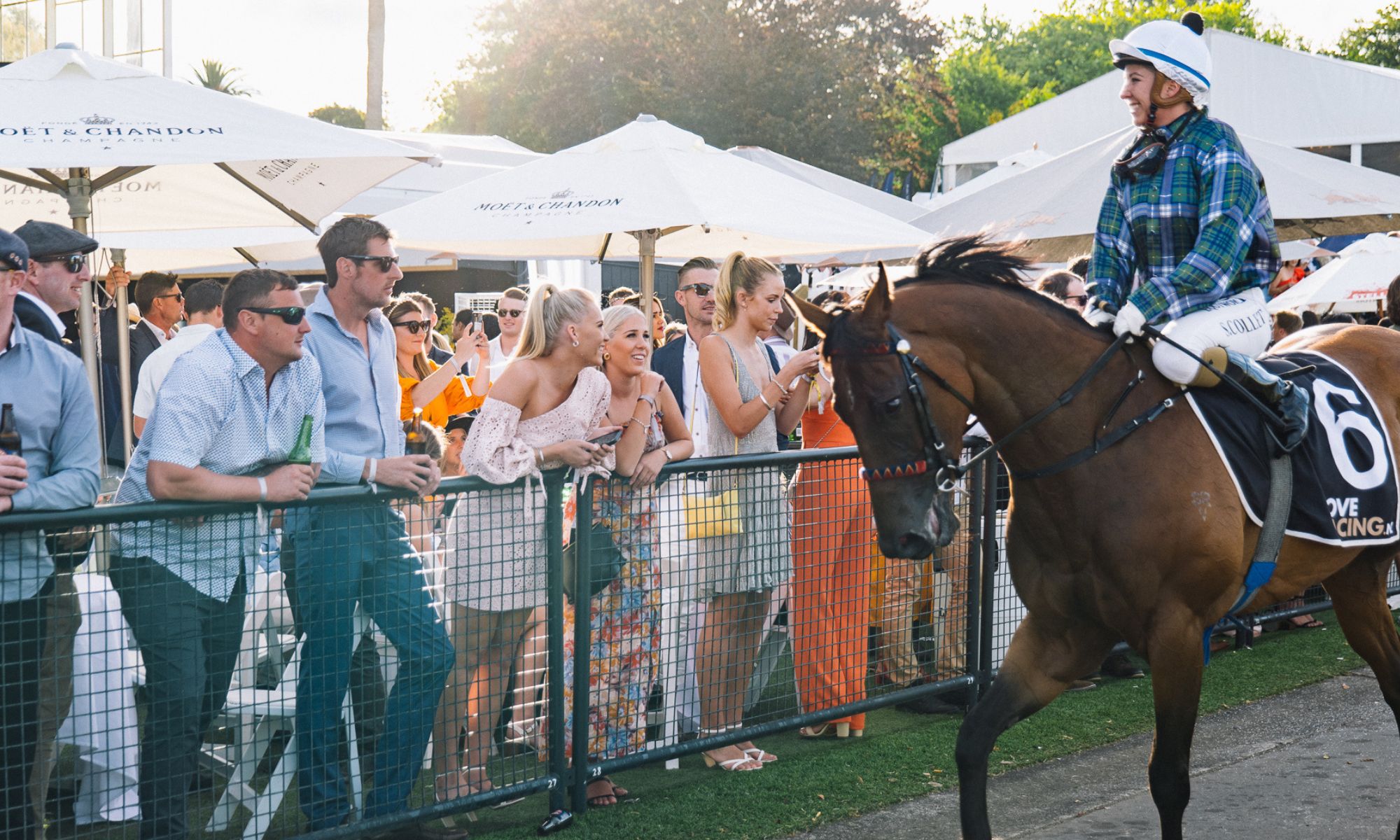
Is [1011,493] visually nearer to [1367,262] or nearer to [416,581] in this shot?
[416,581]

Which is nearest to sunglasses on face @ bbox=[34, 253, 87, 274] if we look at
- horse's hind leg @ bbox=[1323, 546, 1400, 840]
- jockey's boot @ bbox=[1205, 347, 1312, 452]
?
jockey's boot @ bbox=[1205, 347, 1312, 452]

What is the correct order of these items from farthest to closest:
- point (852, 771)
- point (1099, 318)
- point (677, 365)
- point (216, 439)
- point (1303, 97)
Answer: point (1303, 97) → point (677, 365) → point (852, 771) → point (1099, 318) → point (216, 439)

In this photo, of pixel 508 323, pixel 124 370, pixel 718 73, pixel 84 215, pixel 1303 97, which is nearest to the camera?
pixel 84 215

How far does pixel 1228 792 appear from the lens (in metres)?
5.36

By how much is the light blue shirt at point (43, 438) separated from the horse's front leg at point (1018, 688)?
287 centimetres

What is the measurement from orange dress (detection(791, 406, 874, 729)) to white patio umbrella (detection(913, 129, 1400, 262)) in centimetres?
301

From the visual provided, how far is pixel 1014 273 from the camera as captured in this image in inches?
167

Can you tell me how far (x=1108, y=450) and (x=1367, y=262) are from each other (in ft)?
31.6

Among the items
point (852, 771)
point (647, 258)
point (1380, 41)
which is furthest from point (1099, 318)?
point (1380, 41)

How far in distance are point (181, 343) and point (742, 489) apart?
3.09 meters

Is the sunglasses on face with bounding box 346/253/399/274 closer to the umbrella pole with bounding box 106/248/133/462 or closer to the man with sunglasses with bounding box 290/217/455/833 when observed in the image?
the man with sunglasses with bounding box 290/217/455/833

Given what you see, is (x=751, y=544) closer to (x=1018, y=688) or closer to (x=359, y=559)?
(x=1018, y=688)

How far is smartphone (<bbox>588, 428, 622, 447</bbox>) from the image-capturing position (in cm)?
511

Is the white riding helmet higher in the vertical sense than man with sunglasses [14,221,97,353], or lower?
higher
